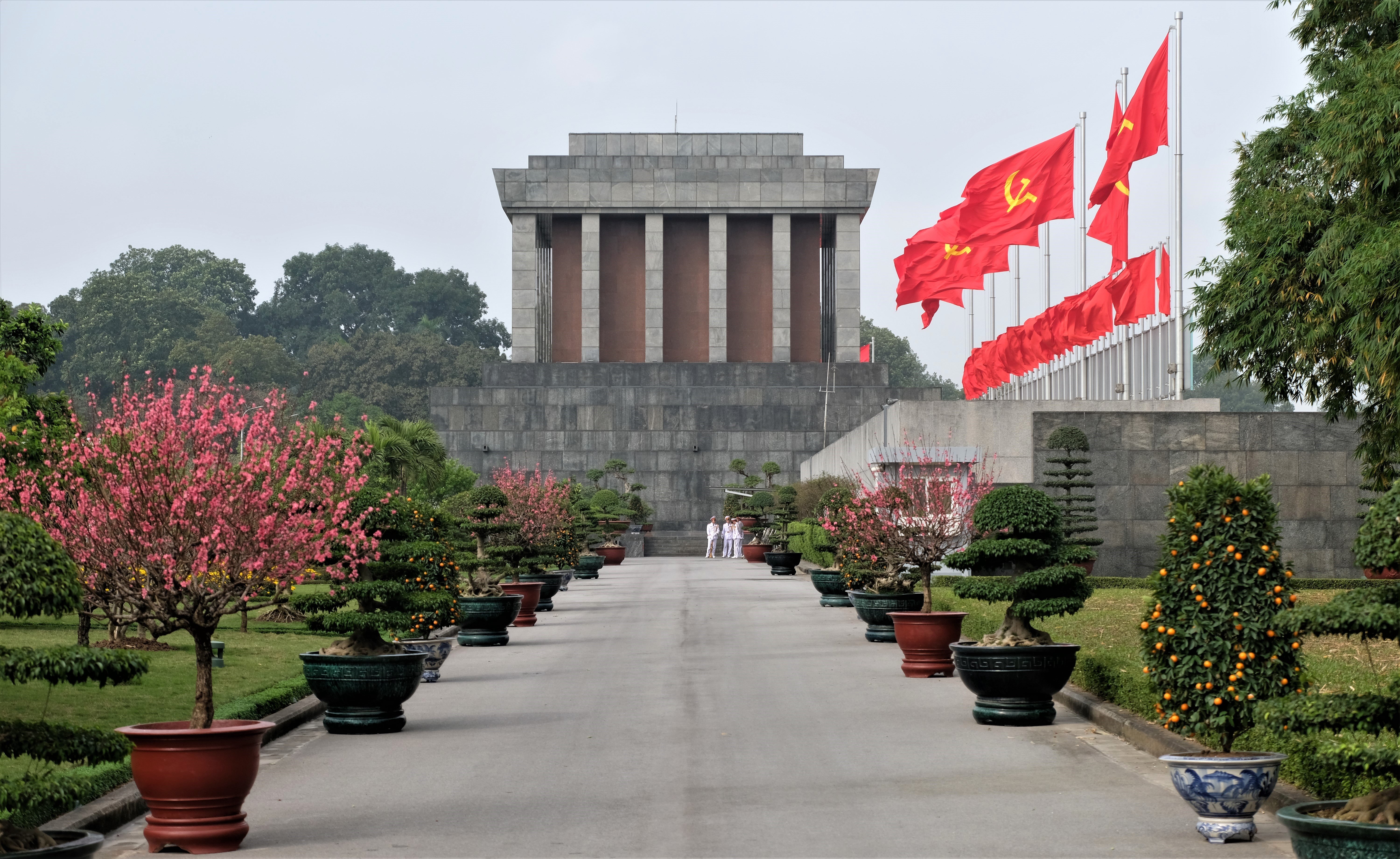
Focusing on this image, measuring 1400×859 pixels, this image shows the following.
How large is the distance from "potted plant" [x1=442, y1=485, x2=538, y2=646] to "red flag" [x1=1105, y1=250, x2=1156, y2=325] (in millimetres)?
16855

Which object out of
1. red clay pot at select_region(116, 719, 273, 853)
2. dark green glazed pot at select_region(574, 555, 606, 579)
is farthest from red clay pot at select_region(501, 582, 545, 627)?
red clay pot at select_region(116, 719, 273, 853)

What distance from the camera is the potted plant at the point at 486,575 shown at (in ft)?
71.1

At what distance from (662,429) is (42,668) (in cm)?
5710

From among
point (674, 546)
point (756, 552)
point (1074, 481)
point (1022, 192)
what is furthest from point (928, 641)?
point (674, 546)

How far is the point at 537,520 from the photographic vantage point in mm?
28688

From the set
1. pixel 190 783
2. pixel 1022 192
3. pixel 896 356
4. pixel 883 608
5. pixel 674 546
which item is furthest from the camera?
pixel 896 356

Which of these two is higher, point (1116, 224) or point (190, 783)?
point (1116, 224)

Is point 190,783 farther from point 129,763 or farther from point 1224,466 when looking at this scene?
point 1224,466

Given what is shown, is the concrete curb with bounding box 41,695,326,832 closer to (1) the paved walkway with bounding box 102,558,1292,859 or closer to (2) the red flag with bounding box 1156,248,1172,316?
(1) the paved walkway with bounding box 102,558,1292,859

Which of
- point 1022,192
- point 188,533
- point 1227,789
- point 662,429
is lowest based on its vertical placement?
point 1227,789

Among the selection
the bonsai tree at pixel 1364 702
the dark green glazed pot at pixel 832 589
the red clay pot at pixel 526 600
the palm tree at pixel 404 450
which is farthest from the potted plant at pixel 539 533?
the bonsai tree at pixel 1364 702

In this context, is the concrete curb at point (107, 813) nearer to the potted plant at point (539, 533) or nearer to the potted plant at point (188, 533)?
the potted plant at point (188, 533)

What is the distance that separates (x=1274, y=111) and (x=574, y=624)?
43.9 ft

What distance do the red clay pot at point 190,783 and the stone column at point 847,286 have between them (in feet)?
204
